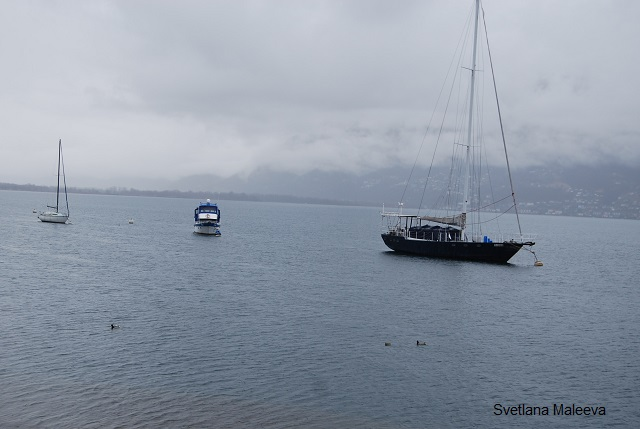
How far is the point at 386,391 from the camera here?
3397cm

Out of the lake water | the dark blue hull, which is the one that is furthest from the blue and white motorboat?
the lake water

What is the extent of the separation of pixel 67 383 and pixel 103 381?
1922 millimetres

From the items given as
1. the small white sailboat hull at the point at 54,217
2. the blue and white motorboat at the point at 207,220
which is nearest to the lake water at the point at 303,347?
the blue and white motorboat at the point at 207,220

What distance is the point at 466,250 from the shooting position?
315 ft

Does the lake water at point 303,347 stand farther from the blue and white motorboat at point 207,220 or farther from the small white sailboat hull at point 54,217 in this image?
the small white sailboat hull at point 54,217

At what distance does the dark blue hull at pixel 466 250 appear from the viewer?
3701 inches

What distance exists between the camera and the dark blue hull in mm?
94000

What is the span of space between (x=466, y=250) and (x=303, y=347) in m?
60.4

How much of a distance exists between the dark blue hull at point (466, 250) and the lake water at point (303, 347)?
12.6 meters

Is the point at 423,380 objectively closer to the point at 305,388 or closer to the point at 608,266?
the point at 305,388

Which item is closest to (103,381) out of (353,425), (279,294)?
(353,425)

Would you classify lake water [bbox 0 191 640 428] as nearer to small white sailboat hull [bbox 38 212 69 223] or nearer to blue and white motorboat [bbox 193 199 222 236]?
blue and white motorboat [bbox 193 199 222 236]

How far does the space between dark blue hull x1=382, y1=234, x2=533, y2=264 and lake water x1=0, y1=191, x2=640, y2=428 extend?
12.6 m

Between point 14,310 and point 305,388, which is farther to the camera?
point 14,310
